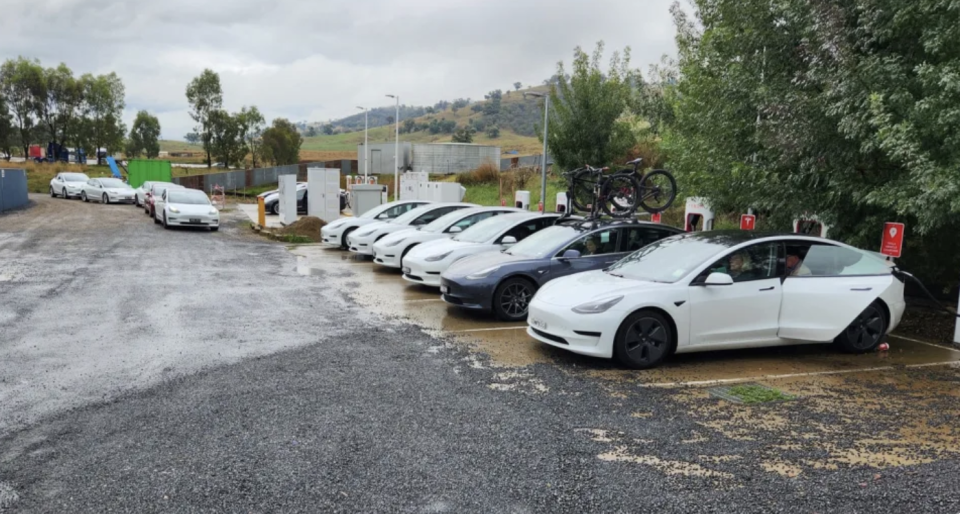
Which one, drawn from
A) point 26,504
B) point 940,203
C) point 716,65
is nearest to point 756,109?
point 716,65

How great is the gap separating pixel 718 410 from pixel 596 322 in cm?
152

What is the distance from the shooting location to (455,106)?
572 ft

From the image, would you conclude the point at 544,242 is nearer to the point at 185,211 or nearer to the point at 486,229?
the point at 486,229

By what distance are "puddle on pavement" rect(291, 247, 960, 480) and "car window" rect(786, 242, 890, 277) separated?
97cm

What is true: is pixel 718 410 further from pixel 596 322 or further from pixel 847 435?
pixel 596 322

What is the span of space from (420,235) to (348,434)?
9247mm

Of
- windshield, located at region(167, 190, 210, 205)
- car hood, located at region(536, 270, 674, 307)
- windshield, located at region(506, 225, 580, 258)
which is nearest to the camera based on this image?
car hood, located at region(536, 270, 674, 307)

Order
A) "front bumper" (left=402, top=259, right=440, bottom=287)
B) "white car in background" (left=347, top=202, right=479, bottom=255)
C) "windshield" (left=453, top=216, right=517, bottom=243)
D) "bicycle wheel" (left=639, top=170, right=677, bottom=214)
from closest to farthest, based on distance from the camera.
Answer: "bicycle wheel" (left=639, top=170, right=677, bottom=214)
"front bumper" (left=402, top=259, right=440, bottom=287)
"windshield" (left=453, top=216, right=517, bottom=243)
"white car in background" (left=347, top=202, right=479, bottom=255)

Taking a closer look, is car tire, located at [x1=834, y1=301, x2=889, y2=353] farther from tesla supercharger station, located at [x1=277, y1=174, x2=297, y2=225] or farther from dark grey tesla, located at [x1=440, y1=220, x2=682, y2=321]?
tesla supercharger station, located at [x1=277, y1=174, x2=297, y2=225]

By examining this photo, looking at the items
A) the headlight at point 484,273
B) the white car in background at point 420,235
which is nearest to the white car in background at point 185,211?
the white car in background at point 420,235

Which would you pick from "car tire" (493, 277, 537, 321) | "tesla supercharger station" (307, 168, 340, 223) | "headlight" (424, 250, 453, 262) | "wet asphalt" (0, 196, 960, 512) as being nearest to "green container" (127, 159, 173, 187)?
"tesla supercharger station" (307, 168, 340, 223)

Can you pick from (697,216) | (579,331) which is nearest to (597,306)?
(579,331)

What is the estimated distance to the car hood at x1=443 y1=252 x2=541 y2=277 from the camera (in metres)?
9.47

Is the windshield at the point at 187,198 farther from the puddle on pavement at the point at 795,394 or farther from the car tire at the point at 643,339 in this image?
the car tire at the point at 643,339
